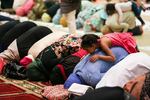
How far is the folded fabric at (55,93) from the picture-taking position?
3439 millimetres

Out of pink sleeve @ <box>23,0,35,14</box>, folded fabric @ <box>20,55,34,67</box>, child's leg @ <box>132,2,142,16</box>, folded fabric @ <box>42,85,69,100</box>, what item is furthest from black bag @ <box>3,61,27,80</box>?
pink sleeve @ <box>23,0,35,14</box>

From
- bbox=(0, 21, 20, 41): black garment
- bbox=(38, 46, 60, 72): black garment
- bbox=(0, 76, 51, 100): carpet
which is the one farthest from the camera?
bbox=(0, 21, 20, 41): black garment

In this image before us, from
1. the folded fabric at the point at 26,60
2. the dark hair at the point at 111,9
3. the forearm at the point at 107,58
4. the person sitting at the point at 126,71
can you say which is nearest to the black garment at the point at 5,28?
the folded fabric at the point at 26,60

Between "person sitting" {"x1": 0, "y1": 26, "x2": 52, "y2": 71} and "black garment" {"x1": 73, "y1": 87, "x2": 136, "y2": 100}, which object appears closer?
"black garment" {"x1": 73, "y1": 87, "x2": 136, "y2": 100}

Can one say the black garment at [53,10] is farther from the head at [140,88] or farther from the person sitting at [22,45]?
the head at [140,88]

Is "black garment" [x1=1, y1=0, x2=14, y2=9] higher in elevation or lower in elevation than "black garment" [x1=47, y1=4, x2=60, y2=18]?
lower

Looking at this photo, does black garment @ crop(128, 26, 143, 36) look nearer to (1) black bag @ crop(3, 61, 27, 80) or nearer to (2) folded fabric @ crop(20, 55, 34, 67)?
(2) folded fabric @ crop(20, 55, 34, 67)

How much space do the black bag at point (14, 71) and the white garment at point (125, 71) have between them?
1.22m

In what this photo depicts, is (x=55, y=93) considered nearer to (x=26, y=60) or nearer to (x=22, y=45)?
(x=26, y=60)

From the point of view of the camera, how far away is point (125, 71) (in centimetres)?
336

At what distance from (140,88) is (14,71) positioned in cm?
209

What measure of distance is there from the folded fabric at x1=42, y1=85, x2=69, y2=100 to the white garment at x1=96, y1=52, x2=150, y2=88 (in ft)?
0.97

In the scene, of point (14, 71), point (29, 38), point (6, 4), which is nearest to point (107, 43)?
point (14, 71)

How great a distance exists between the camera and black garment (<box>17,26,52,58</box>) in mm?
4816
